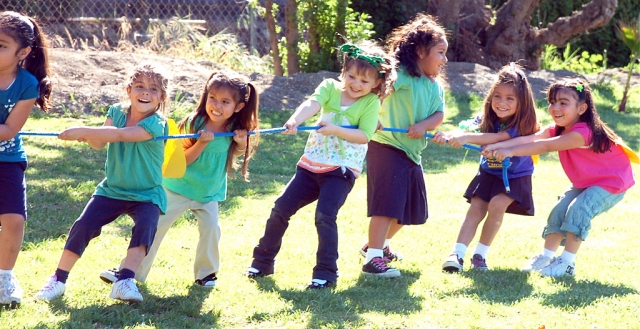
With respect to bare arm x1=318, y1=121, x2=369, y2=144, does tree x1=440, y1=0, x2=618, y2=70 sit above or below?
above

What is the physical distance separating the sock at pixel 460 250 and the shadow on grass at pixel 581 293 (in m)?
0.56

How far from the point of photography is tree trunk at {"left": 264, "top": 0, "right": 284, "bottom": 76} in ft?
36.6

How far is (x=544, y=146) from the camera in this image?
15.4 ft

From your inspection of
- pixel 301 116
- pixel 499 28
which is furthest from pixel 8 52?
pixel 499 28

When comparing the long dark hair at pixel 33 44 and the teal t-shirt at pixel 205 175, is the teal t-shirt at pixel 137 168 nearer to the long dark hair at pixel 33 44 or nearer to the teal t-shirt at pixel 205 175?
the teal t-shirt at pixel 205 175

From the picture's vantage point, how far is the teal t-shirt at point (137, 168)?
12.7 feet

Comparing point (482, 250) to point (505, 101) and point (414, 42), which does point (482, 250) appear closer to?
point (505, 101)

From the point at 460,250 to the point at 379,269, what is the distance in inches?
24.0

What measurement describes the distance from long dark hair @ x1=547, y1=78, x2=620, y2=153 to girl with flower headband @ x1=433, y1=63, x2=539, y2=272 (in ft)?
0.55

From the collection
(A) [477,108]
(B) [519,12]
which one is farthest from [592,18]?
(A) [477,108]

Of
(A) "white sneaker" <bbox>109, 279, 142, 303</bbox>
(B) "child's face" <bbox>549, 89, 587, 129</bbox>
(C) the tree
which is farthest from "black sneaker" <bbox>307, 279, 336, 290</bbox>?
(C) the tree

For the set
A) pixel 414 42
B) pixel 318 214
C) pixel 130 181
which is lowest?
pixel 318 214

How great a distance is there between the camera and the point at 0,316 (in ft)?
11.5

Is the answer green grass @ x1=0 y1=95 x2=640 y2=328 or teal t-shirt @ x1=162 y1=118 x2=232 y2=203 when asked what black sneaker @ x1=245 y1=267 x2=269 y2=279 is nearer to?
green grass @ x1=0 y1=95 x2=640 y2=328
